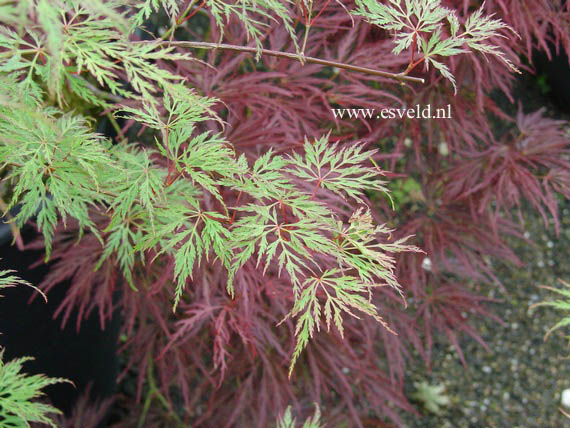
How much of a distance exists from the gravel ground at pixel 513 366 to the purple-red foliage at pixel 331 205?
17.0 inches

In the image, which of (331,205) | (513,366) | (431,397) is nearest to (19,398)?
(331,205)

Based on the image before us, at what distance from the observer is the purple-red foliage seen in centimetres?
105

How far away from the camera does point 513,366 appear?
1846 mm

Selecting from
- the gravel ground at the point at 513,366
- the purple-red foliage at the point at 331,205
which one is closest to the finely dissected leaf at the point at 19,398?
the purple-red foliage at the point at 331,205

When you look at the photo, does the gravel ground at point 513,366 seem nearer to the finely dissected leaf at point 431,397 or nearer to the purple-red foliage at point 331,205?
the finely dissected leaf at point 431,397

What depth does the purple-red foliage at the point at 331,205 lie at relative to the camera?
41.4 inches

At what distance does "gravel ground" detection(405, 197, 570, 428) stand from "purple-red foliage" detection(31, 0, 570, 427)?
0.43 meters

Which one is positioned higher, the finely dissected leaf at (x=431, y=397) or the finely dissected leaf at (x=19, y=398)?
the finely dissected leaf at (x=19, y=398)

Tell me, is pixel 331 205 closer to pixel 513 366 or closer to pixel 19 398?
pixel 19 398

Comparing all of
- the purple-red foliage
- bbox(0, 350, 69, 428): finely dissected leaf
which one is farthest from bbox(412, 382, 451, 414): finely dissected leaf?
bbox(0, 350, 69, 428): finely dissected leaf

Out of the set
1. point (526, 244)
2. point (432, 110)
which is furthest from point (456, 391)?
point (432, 110)

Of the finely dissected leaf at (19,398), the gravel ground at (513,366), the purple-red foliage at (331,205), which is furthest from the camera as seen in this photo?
the gravel ground at (513,366)

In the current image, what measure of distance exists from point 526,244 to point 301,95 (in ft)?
3.95

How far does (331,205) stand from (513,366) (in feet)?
3.83
